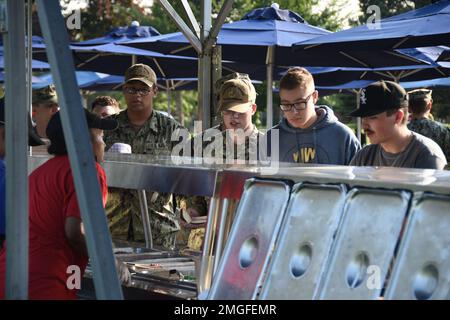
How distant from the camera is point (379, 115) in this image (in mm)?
4004

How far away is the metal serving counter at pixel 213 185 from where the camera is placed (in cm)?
260

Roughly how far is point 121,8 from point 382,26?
20.8m

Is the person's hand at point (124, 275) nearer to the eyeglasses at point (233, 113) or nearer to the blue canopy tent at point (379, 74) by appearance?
the eyeglasses at point (233, 113)

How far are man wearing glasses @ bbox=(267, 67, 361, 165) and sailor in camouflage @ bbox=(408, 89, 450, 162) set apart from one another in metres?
3.88

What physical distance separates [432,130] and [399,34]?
4.30ft

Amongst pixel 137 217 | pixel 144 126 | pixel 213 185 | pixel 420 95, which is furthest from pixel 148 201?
pixel 420 95

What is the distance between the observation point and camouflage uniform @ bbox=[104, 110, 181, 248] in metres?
4.95

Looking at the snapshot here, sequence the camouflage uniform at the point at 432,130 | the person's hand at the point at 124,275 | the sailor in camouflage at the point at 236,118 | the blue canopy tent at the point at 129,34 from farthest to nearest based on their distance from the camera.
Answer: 1. the blue canopy tent at the point at 129,34
2. the camouflage uniform at the point at 432,130
3. the sailor in camouflage at the point at 236,118
4. the person's hand at the point at 124,275

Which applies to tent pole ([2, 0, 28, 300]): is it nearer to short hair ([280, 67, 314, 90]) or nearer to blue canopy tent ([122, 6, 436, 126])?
short hair ([280, 67, 314, 90])

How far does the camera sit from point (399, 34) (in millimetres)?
7578

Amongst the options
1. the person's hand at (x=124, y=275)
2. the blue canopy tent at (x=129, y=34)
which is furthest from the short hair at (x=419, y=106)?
the person's hand at (x=124, y=275)

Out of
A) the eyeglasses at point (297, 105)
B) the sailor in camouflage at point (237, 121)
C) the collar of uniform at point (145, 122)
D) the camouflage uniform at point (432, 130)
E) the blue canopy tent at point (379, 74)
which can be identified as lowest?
the blue canopy tent at point (379, 74)

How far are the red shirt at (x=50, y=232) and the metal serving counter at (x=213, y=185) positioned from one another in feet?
1.13
